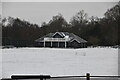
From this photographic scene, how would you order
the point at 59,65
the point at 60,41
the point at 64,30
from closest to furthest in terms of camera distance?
the point at 59,65, the point at 60,41, the point at 64,30

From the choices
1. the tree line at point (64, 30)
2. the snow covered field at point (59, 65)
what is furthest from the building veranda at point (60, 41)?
the snow covered field at point (59, 65)

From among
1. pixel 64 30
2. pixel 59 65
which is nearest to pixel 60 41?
pixel 64 30

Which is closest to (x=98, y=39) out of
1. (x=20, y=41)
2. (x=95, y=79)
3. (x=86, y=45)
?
(x=86, y=45)

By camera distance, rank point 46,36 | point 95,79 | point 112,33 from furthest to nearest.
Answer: point 112,33 → point 46,36 → point 95,79

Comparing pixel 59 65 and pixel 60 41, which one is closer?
pixel 59 65

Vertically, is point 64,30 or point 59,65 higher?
point 64,30

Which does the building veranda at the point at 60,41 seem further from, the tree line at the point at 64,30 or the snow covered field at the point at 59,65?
the snow covered field at the point at 59,65

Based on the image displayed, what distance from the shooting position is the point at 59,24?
39.2m

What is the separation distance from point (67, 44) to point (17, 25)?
7637 millimetres

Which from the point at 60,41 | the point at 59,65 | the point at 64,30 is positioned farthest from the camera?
the point at 64,30

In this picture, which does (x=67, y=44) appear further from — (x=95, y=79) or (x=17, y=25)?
(x=95, y=79)

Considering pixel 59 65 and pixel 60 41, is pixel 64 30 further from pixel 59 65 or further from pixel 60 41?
pixel 59 65

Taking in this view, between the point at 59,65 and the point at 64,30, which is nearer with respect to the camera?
the point at 59,65

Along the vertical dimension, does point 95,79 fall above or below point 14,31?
below
